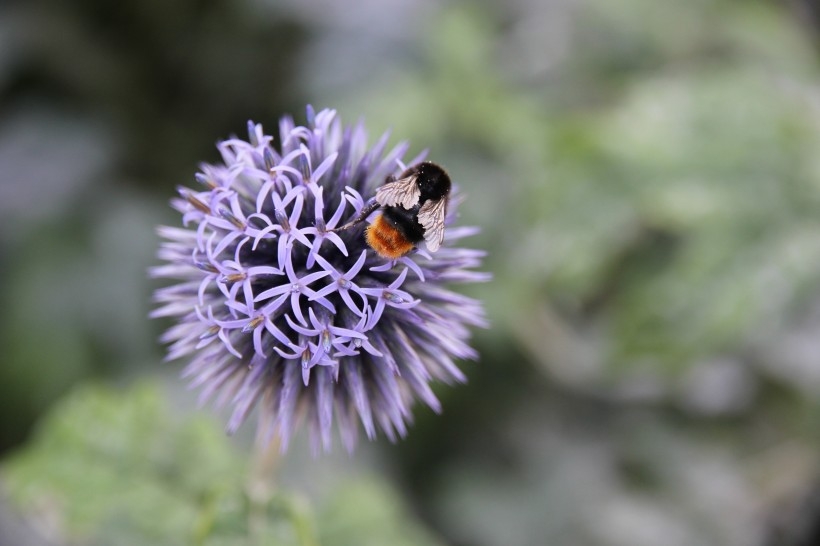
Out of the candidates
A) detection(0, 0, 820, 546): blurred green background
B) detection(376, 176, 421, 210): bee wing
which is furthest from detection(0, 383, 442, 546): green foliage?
detection(376, 176, 421, 210): bee wing

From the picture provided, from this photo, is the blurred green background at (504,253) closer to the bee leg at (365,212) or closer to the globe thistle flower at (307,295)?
the globe thistle flower at (307,295)

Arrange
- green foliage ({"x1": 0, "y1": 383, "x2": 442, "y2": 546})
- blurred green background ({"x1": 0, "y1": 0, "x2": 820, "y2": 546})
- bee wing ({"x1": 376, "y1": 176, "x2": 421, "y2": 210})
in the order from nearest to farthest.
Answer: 1. bee wing ({"x1": 376, "y1": 176, "x2": 421, "y2": 210})
2. green foliage ({"x1": 0, "y1": 383, "x2": 442, "y2": 546})
3. blurred green background ({"x1": 0, "y1": 0, "x2": 820, "y2": 546})

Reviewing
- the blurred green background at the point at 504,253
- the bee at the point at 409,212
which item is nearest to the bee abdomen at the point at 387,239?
the bee at the point at 409,212

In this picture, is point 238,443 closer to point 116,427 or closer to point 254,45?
point 116,427

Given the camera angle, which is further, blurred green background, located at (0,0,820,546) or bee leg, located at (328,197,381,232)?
blurred green background, located at (0,0,820,546)

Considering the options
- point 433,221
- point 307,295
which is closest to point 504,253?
point 433,221

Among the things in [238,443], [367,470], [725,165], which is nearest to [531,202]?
[725,165]

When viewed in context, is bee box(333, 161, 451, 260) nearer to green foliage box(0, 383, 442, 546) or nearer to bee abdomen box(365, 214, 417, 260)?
bee abdomen box(365, 214, 417, 260)
